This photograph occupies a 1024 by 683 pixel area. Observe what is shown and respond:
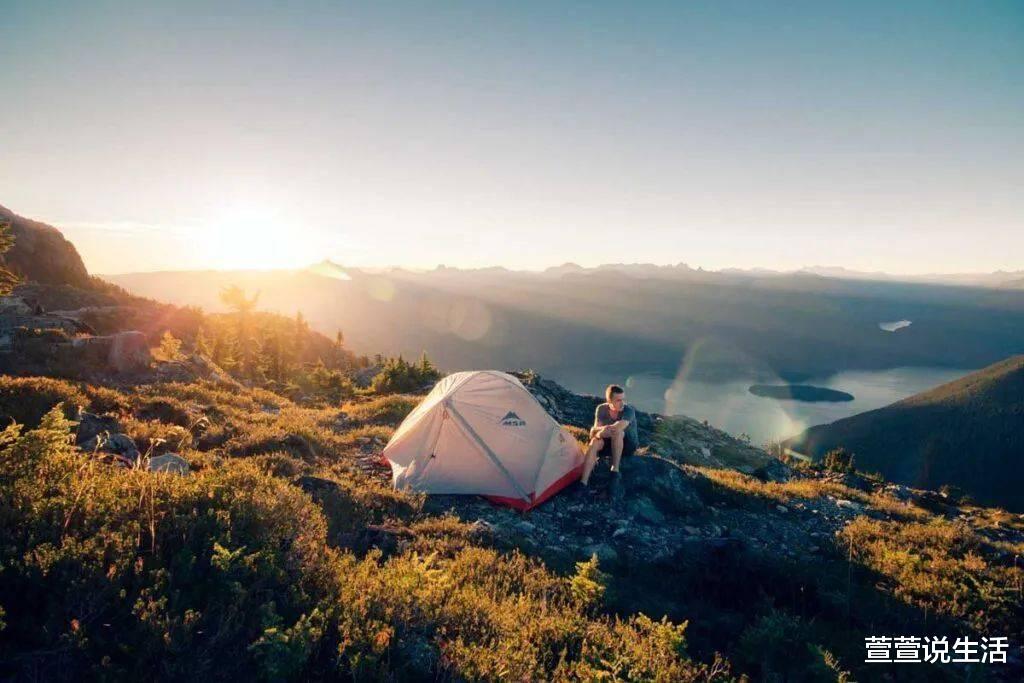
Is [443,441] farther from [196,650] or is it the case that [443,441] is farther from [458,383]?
[196,650]

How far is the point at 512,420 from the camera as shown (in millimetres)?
10656

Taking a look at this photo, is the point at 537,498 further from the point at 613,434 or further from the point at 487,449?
the point at 613,434

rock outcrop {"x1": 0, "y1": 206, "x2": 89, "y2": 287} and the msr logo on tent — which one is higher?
rock outcrop {"x1": 0, "y1": 206, "x2": 89, "y2": 287}

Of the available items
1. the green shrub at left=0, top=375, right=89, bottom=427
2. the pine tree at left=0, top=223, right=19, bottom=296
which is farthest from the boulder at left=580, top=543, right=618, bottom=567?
the pine tree at left=0, top=223, right=19, bottom=296

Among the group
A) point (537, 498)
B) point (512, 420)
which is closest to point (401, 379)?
point (512, 420)

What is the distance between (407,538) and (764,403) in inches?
8065

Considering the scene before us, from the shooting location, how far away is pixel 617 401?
10891 millimetres

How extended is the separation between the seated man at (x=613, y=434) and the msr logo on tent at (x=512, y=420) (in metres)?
1.61

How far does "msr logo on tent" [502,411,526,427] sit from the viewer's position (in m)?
10.6

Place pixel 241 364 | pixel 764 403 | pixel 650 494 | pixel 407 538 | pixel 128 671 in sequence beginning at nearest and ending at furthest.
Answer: pixel 128 671 → pixel 407 538 → pixel 650 494 → pixel 241 364 → pixel 764 403

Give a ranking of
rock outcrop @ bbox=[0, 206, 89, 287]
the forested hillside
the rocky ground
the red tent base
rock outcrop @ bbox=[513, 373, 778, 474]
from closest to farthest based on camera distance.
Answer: the forested hillside < the rocky ground < the red tent base < rock outcrop @ bbox=[513, 373, 778, 474] < rock outcrop @ bbox=[0, 206, 89, 287]

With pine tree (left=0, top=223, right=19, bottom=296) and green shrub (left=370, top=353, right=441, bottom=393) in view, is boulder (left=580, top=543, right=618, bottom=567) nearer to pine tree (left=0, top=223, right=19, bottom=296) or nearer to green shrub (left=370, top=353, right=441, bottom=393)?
pine tree (left=0, top=223, right=19, bottom=296)

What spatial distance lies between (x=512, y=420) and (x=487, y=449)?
87cm

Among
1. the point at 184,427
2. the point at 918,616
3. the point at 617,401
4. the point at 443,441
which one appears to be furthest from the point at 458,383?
the point at 918,616
